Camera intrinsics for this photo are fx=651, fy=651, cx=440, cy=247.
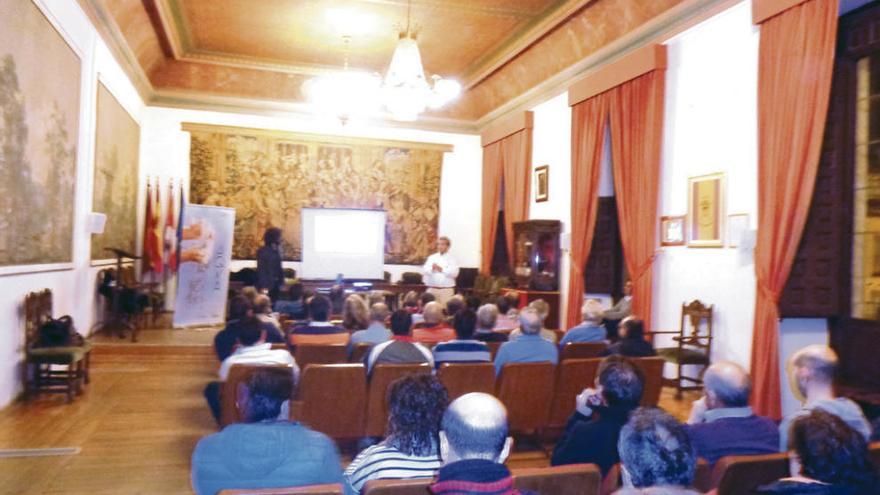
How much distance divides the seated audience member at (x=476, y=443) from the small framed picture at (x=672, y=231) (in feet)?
19.4

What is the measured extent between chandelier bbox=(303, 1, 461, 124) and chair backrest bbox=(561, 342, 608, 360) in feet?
12.5

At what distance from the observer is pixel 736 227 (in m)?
6.62

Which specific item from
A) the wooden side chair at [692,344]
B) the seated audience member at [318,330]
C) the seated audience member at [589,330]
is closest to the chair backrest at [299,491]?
the seated audience member at [318,330]

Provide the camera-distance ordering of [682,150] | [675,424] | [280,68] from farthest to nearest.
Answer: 1. [280,68]
2. [682,150]
3. [675,424]

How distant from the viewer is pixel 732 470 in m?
2.40

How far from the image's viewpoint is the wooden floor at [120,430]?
13.2ft

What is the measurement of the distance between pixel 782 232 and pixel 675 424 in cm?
457

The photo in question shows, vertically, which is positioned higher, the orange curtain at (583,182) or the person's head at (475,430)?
the orange curtain at (583,182)

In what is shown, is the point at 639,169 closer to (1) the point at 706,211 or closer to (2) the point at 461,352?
(1) the point at 706,211

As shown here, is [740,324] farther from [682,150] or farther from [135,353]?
[135,353]

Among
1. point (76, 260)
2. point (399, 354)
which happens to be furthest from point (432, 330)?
point (76, 260)

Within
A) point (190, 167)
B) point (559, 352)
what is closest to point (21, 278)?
point (559, 352)

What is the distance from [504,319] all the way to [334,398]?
3.12 metres

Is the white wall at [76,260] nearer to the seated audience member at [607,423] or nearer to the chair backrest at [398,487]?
the chair backrest at [398,487]
